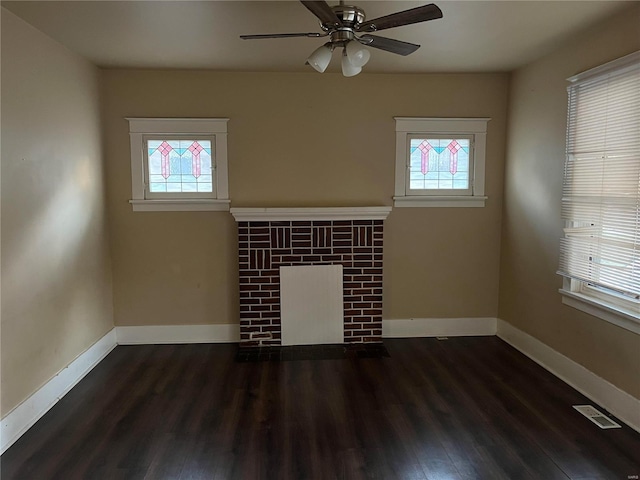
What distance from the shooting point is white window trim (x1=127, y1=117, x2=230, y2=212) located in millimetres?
3844

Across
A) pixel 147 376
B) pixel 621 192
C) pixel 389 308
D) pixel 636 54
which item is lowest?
pixel 147 376

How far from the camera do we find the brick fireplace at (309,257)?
3.86 m

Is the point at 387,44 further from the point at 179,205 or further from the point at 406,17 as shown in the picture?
the point at 179,205

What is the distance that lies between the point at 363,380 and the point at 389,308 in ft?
3.52

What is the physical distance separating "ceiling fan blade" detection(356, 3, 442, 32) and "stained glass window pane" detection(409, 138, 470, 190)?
1969 mm

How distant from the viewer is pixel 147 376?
11.0 feet

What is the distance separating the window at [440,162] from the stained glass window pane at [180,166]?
1796 mm

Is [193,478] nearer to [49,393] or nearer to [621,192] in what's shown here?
[49,393]

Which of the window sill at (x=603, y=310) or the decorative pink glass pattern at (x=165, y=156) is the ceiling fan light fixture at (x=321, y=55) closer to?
the decorative pink glass pattern at (x=165, y=156)

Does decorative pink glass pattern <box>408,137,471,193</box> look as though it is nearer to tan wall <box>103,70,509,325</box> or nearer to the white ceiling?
tan wall <box>103,70,509,325</box>

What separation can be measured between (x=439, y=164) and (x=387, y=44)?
1.90 m

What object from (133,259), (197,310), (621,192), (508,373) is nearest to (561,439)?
(508,373)

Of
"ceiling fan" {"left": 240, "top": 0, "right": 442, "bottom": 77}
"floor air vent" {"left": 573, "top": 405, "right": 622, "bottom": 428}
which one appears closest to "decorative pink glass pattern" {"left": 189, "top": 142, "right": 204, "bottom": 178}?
"ceiling fan" {"left": 240, "top": 0, "right": 442, "bottom": 77}

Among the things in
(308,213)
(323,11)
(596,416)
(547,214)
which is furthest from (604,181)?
(308,213)
